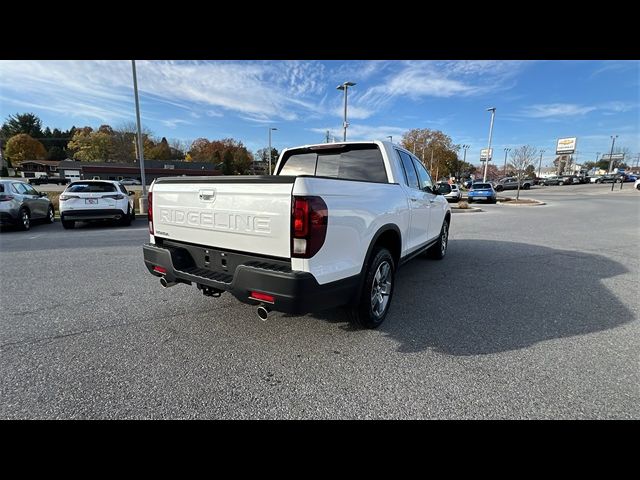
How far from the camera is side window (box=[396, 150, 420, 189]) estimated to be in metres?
4.41

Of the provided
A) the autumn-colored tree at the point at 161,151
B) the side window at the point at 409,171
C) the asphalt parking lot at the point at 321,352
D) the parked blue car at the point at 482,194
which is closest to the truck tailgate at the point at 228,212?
the asphalt parking lot at the point at 321,352

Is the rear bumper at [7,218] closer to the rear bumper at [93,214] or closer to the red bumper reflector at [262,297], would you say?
the rear bumper at [93,214]

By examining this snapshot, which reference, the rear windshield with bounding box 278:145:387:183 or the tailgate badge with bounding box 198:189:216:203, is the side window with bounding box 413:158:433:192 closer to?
the rear windshield with bounding box 278:145:387:183

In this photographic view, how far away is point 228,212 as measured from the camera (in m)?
2.84

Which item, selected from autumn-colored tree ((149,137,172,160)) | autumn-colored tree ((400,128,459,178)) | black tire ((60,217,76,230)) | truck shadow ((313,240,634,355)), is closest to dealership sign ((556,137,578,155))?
autumn-colored tree ((400,128,459,178))

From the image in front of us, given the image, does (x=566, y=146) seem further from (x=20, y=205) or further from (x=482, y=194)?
(x=20, y=205)

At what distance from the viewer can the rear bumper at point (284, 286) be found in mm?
2432

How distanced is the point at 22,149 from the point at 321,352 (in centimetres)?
11509

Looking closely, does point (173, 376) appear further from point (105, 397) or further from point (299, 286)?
point (299, 286)

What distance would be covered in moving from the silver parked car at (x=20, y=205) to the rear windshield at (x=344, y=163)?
933 cm

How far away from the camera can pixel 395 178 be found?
3984mm

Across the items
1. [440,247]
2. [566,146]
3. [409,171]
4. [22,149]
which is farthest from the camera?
[22,149]

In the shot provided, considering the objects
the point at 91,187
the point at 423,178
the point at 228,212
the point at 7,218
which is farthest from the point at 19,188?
the point at 423,178
